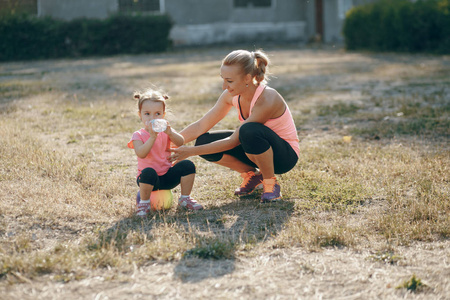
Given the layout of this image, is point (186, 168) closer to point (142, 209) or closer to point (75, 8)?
point (142, 209)

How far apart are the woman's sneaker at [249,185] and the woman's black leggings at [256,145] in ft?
0.36

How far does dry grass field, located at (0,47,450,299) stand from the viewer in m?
2.71

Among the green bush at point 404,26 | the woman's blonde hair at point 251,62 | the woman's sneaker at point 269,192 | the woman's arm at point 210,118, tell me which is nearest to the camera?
the woman's blonde hair at point 251,62

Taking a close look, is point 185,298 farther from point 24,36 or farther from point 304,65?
point 24,36

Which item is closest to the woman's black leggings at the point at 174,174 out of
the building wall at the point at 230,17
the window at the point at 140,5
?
the building wall at the point at 230,17

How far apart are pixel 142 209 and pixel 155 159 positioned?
1.27 ft

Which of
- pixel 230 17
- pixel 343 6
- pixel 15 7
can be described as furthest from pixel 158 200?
pixel 343 6

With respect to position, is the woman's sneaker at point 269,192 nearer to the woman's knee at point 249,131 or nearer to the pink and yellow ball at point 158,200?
the woman's knee at point 249,131

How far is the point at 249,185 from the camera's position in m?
4.34

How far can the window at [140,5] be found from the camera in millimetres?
23703

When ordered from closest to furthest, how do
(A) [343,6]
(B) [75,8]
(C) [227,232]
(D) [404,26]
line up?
(C) [227,232] → (D) [404,26] → (B) [75,8] → (A) [343,6]

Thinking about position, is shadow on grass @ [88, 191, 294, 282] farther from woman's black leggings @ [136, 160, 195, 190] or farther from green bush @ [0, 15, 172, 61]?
green bush @ [0, 15, 172, 61]

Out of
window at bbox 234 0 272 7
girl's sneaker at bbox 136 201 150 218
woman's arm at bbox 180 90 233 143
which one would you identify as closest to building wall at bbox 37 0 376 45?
window at bbox 234 0 272 7

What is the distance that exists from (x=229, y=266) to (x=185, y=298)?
0.43m
